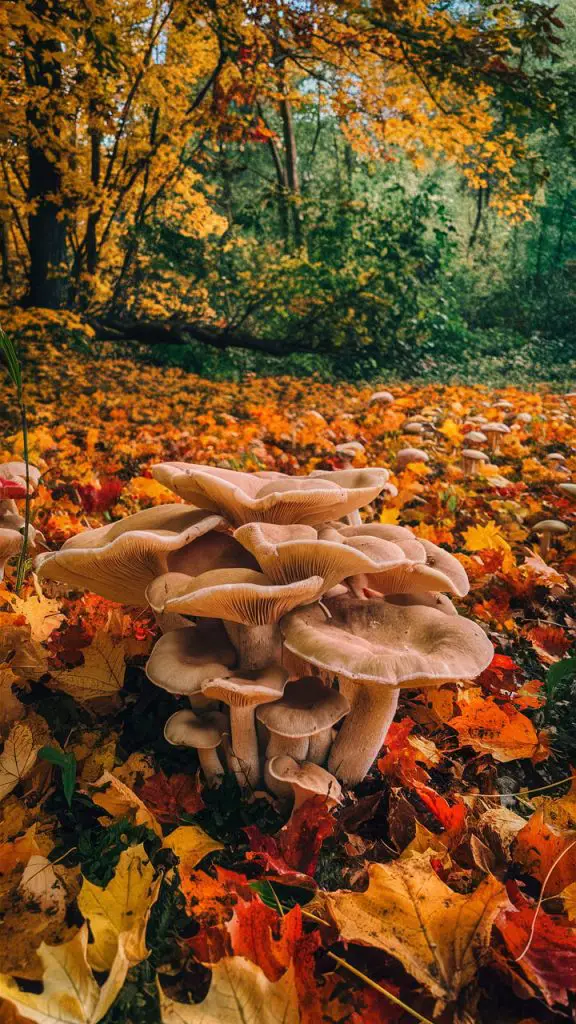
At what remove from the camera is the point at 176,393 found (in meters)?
9.27

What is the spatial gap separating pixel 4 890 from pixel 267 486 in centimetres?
125

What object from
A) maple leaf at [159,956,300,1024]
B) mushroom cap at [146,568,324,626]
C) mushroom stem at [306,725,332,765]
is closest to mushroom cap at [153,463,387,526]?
mushroom cap at [146,568,324,626]

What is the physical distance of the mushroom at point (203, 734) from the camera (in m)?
1.71

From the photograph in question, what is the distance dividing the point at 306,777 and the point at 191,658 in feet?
1.53

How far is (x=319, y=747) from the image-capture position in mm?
1919

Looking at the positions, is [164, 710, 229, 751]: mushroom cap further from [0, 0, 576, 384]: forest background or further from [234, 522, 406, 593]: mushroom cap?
[0, 0, 576, 384]: forest background

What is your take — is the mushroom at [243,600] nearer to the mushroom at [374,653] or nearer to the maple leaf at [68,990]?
the mushroom at [374,653]

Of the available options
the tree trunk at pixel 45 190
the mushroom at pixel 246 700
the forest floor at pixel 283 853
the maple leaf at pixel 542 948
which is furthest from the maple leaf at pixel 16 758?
the tree trunk at pixel 45 190

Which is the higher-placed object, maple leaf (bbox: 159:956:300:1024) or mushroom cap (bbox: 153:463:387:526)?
mushroom cap (bbox: 153:463:387:526)

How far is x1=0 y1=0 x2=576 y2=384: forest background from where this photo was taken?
672 centimetres

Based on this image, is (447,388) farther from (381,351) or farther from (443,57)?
(443,57)

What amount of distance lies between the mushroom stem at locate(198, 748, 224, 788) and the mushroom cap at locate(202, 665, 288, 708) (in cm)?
25

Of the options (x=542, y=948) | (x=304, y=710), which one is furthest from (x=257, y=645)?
(x=542, y=948)

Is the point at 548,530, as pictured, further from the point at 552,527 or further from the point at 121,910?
the point at 121,910
